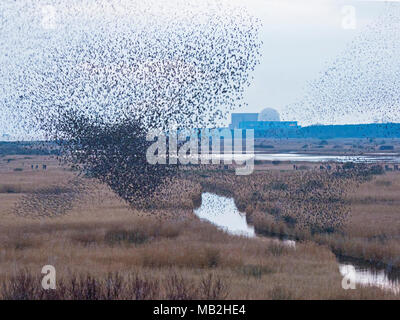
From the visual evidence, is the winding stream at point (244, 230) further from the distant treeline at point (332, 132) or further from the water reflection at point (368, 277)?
the distant treeline at point (332, 132)

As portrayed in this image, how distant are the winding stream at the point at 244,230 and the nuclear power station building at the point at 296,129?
8747 centimetres

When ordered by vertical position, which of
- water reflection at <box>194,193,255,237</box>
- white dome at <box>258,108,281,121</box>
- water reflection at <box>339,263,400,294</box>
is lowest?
water reflection at <box>339,263,400,294</box>

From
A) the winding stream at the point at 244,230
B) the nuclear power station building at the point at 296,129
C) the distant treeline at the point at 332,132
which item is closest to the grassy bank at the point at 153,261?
the winding stream at the point at 244,230

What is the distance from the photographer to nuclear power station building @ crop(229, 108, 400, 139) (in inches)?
5817

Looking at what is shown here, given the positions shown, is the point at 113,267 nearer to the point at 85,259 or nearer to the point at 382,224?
the point at 85,259

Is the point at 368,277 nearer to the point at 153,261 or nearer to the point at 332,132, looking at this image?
the point at 153,261

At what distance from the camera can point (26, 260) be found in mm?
19344

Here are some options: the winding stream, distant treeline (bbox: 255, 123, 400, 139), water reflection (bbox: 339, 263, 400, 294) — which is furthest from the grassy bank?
distant treeline (bbox: 255, 123, 400, 139)

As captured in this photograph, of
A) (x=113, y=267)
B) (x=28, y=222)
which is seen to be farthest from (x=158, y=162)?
(x=113, y=267)

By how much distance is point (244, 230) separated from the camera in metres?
29.6

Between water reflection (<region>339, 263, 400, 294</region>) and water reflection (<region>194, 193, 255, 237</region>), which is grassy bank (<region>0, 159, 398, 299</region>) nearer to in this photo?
water reflection (<region>339, 263, 400, 294</region>)

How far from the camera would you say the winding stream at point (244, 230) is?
1839 centimetres

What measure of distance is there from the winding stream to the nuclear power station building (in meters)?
87.5

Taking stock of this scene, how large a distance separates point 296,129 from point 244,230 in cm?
16133
